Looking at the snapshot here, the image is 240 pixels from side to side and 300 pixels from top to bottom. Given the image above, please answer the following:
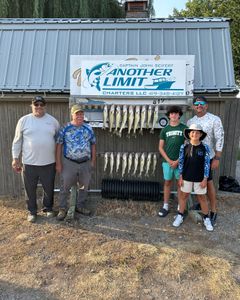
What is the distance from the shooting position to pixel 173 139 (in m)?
4.97

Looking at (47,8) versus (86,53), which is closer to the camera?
(86,53)

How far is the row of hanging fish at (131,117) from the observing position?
548 cm

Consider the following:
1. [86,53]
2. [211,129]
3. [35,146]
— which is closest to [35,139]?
[35,146]

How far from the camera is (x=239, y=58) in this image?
1551 cm

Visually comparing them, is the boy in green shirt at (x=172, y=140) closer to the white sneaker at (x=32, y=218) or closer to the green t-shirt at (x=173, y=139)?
the green t-shirt at (x=173, y=139)

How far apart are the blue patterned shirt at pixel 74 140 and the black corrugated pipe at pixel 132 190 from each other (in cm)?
121

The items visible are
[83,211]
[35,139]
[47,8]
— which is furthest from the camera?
[47,8]

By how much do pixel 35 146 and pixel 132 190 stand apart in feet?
6.74

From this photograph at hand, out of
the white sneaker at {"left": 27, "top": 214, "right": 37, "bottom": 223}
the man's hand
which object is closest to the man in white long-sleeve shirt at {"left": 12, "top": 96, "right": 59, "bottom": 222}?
the man's hand

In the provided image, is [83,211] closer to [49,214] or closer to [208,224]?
[49,214]

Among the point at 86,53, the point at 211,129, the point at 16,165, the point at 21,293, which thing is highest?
the point at 86,53

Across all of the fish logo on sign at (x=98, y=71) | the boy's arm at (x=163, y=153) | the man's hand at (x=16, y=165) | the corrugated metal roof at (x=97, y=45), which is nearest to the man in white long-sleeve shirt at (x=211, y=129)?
the boy's arm at (x=163, y=153)

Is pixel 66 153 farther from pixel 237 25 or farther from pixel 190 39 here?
pixel 237 25

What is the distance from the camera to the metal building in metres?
5.82
